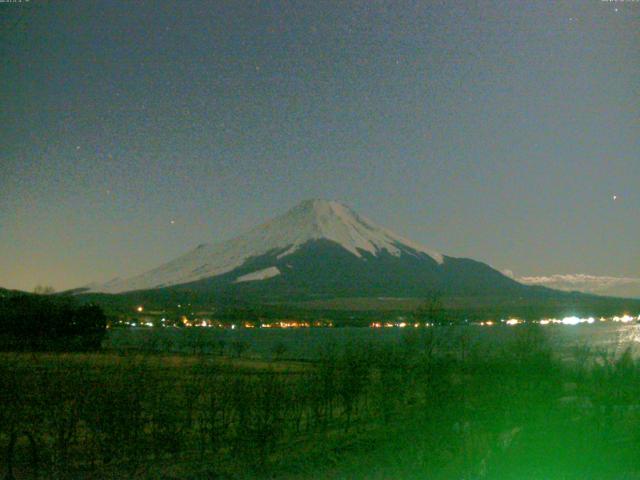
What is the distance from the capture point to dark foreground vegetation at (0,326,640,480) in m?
10.4

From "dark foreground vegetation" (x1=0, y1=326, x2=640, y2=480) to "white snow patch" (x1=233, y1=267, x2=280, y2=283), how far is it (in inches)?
5624

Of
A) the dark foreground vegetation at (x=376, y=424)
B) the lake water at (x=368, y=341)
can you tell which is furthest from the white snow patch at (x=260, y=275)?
the dark foreground vegetation at (x=376, y=424)

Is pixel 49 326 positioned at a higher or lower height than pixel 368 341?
higher

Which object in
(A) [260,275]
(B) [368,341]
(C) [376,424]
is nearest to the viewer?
(C) [376,424]

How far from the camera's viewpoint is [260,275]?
165 metres

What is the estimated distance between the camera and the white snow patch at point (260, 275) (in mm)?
161375

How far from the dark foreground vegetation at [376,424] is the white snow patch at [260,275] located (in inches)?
5624

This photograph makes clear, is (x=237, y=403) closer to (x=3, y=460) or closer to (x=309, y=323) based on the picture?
(x=3, y=460)

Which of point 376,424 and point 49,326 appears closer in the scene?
point 376,424

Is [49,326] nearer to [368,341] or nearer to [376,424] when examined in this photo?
[368,341]

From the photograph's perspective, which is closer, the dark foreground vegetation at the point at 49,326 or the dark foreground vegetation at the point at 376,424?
the dark foreground vegetation at the point at 376,424

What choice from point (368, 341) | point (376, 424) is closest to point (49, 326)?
point (368, 341)

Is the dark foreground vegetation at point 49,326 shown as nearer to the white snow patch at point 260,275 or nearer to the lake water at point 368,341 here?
the lake water at point 368,341

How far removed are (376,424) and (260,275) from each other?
14961 centimetres
